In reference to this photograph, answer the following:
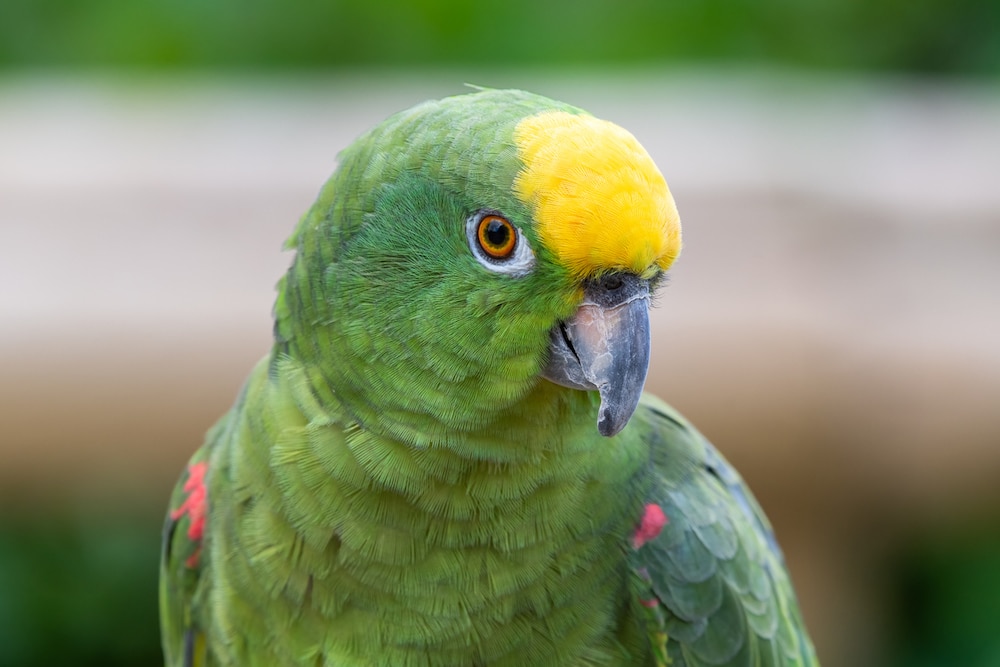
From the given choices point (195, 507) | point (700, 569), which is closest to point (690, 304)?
point (700, 569)

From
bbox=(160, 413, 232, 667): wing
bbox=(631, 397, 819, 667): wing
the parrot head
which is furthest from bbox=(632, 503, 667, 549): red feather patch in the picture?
bbox=(160, 413, 232, 667): wing

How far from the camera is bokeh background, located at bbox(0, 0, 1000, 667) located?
12.3ft

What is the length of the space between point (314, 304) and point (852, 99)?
3630 mm

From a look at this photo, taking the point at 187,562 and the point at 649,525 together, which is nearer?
the point at 649,525

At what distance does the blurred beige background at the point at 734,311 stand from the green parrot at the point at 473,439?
168 centimetres

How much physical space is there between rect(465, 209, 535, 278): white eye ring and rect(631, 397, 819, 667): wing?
0.58 meters

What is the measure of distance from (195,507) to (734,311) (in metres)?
2.15

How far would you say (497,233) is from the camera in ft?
5.26

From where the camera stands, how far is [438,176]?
1.64m

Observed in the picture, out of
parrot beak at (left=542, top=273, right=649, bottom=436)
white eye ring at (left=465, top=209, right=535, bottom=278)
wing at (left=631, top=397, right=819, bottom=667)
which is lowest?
wing at (left=631, top=397, right=819, bottom=667)

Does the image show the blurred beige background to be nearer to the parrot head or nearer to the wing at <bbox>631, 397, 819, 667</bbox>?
the wing at <bbox>631, 397, 819, 667</bbox>

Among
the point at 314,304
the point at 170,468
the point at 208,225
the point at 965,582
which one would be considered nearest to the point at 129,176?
the point at 208,225

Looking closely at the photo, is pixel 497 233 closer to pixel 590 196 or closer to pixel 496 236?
pixel 496 236

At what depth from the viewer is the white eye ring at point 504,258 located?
1585mm
